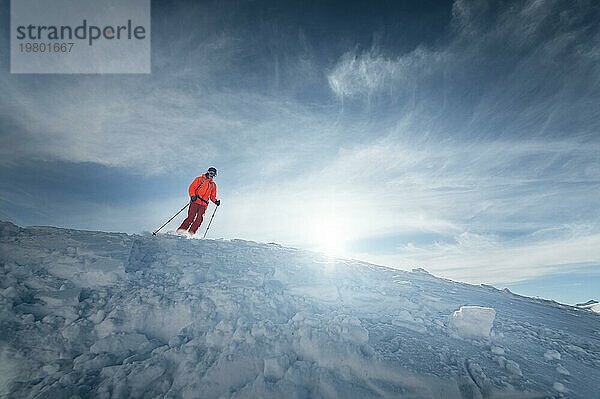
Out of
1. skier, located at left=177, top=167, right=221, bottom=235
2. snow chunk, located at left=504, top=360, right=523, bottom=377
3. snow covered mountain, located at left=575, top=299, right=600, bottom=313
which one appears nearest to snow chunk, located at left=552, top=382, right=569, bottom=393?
snow chunk, located at left=504, top=360, right=523, bottom=377

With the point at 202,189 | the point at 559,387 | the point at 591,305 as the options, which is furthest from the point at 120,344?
the point at 591,305

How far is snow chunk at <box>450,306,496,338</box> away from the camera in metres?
7.39

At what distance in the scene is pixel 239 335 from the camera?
241 inches

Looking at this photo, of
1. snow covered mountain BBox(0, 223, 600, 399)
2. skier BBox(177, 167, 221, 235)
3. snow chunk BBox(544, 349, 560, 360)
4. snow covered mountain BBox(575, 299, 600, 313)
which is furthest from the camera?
snow covered mountain BBox(575, 299, 600, 313)

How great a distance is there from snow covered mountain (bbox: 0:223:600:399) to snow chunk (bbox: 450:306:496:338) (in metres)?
0.02

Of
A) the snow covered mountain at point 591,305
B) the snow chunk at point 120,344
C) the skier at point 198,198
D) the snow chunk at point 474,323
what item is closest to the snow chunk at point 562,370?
the snow chunk at point 474,323

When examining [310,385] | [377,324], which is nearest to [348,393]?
[310,385]

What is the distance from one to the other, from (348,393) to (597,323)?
11842 mm

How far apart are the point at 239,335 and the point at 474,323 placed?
5478mm

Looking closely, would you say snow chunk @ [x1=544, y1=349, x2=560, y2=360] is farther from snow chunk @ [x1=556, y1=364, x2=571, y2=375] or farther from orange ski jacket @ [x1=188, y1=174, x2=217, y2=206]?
orange ski jacket @ [x1=188, y1=174, x2=217, y2=206]

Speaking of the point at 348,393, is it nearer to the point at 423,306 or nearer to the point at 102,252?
the point at 423,306

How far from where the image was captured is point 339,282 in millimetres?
9516

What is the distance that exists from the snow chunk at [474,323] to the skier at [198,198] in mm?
11625

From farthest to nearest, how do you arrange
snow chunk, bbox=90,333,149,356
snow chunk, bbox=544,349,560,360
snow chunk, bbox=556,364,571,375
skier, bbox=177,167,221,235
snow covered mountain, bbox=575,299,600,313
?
1. snow covered mountain, bbox=575,299,600,313
2. skier, bbox=177,167,221,235
3. snow chunk, bbox=544,349,560,360
4. snow chunk, bbox=556,364,571,375
5. snow chunk, bbox=90,333,149,356
